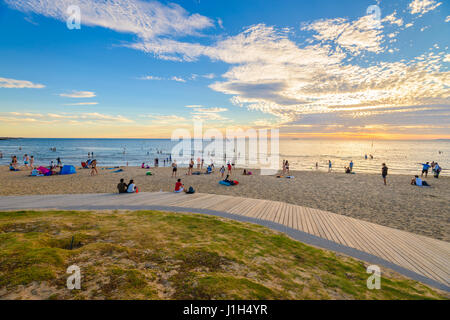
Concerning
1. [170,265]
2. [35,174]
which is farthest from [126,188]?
[35,174]

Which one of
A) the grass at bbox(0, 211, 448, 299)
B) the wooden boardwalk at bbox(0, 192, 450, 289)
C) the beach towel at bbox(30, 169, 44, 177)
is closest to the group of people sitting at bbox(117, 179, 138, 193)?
the wooden boardwalk at bbox(0, 192, 450, 289)

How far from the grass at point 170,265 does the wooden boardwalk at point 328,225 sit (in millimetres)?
1544

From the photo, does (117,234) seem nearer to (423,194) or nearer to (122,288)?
(122,288)

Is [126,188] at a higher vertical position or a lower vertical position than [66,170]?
lower

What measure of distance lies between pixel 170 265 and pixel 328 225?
7.74m

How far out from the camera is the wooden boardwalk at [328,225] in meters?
6.79

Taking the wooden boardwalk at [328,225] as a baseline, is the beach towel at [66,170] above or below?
above

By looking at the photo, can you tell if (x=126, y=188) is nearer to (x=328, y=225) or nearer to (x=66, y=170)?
(x=328, y=225)

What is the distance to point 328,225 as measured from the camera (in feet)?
31.0

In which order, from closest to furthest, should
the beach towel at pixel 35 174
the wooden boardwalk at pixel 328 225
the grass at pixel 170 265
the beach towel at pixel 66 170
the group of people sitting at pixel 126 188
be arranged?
the grass at pixel 170 265, the wooden boardwalk at pixel 328 225, the group of people sitting at pixel 126 188, the beach towel at pixel 35 174, the beach towel at pixel 66 170

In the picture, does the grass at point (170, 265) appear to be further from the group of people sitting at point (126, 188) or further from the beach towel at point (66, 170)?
the beach towel at point (66, 170)

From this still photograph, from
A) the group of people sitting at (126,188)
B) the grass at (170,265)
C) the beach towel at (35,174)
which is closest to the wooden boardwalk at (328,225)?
the grass at (170,265)

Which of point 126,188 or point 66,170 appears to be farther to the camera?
point 66,170
